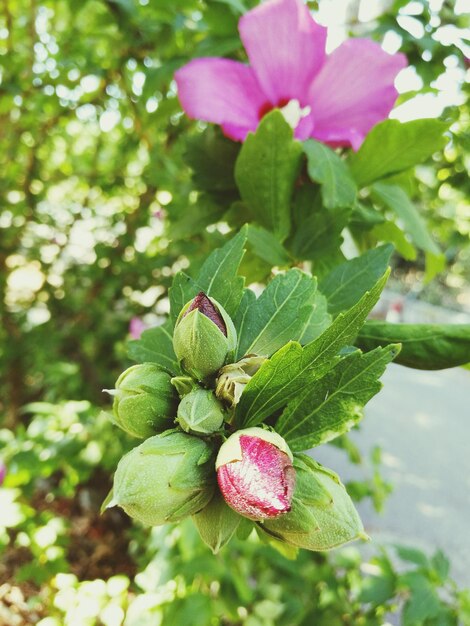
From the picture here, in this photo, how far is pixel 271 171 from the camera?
1.61 ft

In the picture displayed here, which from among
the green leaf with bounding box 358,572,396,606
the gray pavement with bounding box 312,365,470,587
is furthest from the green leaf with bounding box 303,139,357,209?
the gray pavement with bounding box 312,365,470,587

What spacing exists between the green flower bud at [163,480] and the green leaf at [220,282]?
0.35 ft

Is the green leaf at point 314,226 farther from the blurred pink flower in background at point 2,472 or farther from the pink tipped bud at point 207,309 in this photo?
the blurred pink flower in background at point 2,472

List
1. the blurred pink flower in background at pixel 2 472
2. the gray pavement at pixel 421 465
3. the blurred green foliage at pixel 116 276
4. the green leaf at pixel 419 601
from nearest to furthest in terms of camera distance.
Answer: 1. the blurred green foliage at pixel 116 276
2. the green leaf at pixel 419 601
3. the blurred pink flower in background at pixel 2 472
4. the gray pavement at pixel 421 465

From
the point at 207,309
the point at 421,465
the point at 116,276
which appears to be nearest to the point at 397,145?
the point at 207,309

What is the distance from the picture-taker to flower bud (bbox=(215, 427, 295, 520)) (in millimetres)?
270

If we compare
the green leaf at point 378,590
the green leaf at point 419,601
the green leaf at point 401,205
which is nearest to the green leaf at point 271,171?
the green leaf at point 401,205

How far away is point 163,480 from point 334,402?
115mm

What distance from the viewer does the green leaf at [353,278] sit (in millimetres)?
425

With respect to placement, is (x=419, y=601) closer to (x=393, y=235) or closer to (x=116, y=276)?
(x=393, y=235)

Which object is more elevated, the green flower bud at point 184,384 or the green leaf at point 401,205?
the green flower bud at point 184,384

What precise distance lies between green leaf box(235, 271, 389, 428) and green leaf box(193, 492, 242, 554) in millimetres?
50

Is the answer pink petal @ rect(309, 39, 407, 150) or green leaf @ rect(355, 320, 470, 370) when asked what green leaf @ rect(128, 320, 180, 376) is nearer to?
green leaf @ rect(355, 320, 470, 370)

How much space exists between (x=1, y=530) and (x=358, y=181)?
49.1 inches
